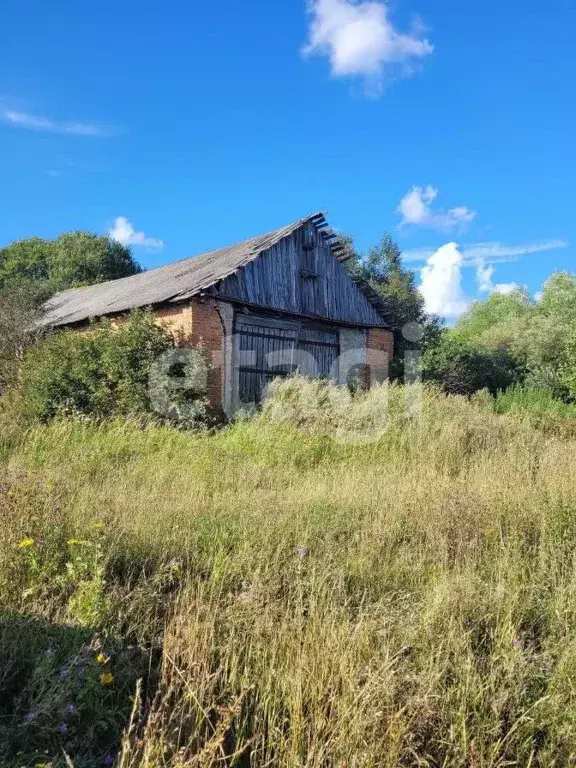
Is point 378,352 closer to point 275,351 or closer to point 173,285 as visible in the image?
point 275,351

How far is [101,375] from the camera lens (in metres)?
12.7

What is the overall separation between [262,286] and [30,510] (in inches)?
464

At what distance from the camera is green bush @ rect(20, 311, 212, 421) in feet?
39.7

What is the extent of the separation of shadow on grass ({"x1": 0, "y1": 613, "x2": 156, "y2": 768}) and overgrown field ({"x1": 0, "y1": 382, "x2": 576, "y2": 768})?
1 centimetres

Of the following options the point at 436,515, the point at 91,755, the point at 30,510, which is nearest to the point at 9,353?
the point at 30,510

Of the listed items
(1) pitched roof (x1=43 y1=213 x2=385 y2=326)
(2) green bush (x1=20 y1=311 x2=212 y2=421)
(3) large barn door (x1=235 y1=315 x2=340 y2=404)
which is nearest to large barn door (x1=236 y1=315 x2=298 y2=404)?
(3) large barn door (x1=235 y1=315 x2=340 y2=404)

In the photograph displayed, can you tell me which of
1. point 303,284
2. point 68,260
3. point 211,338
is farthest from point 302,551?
point 68,260

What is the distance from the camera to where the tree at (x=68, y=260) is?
129ft

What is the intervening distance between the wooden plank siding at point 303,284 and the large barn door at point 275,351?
0.54 meters

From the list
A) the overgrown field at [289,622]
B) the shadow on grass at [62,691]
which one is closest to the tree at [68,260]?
the overgrown field at [289,622]

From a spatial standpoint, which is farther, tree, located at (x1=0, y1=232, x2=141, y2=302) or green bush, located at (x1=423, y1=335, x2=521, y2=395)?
tree, located at (x1=0, y1=232, x2=141, y2=302)

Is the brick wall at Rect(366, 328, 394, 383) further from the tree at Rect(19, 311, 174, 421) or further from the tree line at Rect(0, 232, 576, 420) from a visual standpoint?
the tree at Rect(19, 311, 174, 421)
